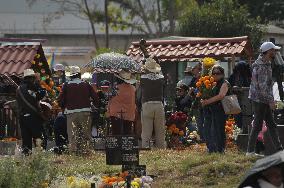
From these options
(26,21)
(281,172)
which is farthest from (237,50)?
(26,21)

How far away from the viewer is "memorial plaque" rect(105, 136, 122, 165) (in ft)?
44.6

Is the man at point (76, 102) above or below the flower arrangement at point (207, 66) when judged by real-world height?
below

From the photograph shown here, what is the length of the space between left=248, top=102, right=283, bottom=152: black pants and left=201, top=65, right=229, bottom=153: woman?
0.74 m

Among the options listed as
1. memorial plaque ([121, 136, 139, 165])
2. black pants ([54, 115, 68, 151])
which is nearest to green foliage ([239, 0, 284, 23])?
black pants ([54, 115, 68, 151])

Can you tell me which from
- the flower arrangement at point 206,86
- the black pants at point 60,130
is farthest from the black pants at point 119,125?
the flower arrangement at point 206,86

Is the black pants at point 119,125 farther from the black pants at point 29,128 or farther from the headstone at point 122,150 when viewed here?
the headstone at point 122,150

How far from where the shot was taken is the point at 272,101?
14.9 m

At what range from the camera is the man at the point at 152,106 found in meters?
18.0

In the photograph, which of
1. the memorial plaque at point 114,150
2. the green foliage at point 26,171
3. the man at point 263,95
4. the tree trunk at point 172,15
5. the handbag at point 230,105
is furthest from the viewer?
the tree trunk at point 172,15

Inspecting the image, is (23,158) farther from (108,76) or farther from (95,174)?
(108,76)

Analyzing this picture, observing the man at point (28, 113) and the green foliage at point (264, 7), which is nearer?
the man at point (28, 113)

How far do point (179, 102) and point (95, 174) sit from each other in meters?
6.31

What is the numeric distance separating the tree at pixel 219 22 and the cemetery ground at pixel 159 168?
1148 inches

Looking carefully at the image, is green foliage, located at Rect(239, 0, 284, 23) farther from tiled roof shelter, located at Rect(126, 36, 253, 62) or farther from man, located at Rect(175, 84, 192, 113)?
man, located at Rect(175, 84, 192, 113)
